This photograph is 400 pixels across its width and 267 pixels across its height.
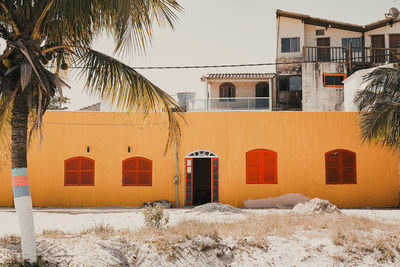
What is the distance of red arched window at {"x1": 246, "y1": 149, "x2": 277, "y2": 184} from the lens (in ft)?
48.9

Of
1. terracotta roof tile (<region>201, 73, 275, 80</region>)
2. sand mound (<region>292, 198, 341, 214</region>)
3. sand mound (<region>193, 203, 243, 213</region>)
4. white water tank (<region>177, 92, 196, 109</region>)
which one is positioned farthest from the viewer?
terracotta roof tile (<region>201, 73, 275, 80</region>)

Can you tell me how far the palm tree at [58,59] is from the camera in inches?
215

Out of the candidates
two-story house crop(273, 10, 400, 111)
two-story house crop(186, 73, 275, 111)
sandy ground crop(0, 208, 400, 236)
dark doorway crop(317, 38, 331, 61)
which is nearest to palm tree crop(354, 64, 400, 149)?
sandy ground crop(0, 208, 400, 236)

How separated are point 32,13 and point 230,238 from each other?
5.52 m

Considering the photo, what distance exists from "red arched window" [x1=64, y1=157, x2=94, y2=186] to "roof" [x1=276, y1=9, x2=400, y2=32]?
1799 cm

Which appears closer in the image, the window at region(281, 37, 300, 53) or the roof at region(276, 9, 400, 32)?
the roof at region(276, 9, 400, 32)

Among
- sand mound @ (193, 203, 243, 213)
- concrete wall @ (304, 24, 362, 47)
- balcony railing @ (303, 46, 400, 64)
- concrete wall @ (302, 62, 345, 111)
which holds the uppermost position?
concrete wall @ (304, 24, 362, 47)

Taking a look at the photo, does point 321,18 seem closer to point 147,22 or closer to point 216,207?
point 216,207

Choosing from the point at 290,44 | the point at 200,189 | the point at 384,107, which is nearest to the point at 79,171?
the point at 200,189

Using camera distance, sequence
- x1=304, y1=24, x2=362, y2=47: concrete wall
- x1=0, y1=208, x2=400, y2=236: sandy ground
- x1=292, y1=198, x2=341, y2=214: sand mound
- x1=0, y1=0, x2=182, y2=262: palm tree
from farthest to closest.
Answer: x1=304, y1=24, x2=362, y2=47: concrete wall < x1=292, y1=198, x2=341, y2=214: sand mound < x1=0, y1=208, x2=400, y2=236: sandy ground < x1=0, y1=0, x2=182, y2=262: palm tree

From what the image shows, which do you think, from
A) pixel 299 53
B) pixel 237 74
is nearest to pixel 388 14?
pixel 299 53

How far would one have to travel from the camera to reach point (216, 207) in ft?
41.3

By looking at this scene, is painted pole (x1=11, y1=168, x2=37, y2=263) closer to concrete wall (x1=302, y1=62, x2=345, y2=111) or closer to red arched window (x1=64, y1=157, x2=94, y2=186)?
red arched window (x1=64, y1=157, x2=94, y2=186)

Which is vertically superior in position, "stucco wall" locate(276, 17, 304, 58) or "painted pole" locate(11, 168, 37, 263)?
"stucco wall" locate(276, 17, 304, 58)
